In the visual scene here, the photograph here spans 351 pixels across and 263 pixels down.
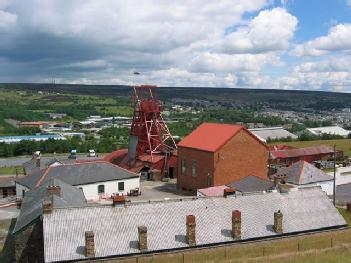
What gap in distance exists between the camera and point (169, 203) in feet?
87.0

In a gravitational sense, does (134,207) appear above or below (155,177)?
above

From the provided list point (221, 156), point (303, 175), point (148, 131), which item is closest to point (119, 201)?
point (221, 156)

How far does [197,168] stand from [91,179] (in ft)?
33.8

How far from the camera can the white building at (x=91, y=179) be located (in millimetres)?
46094

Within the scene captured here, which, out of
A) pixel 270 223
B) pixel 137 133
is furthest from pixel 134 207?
pixel 137 133

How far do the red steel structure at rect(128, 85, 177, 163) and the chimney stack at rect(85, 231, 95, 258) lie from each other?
38413mm

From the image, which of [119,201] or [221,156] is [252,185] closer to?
[221,156]

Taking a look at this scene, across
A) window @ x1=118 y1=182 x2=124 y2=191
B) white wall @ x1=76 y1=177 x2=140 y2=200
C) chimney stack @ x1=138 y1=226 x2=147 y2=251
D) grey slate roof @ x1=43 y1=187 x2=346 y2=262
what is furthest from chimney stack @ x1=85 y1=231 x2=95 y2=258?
window @ x1=118 y1=182 x2=124 y2=191

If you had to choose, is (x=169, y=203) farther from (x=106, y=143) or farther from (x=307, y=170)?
(x=106, y=143)

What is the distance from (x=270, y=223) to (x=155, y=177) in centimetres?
3223

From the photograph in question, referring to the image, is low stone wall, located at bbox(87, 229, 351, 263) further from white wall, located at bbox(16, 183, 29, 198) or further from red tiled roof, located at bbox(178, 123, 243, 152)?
white wall, located at bbox(16, 183, 29, 198)

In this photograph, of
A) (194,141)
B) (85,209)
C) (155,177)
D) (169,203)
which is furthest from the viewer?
(155,177)

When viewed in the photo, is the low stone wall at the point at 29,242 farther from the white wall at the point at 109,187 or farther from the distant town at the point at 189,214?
the white wall at the point at 109,187

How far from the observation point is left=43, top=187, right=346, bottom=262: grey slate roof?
2341 cm
